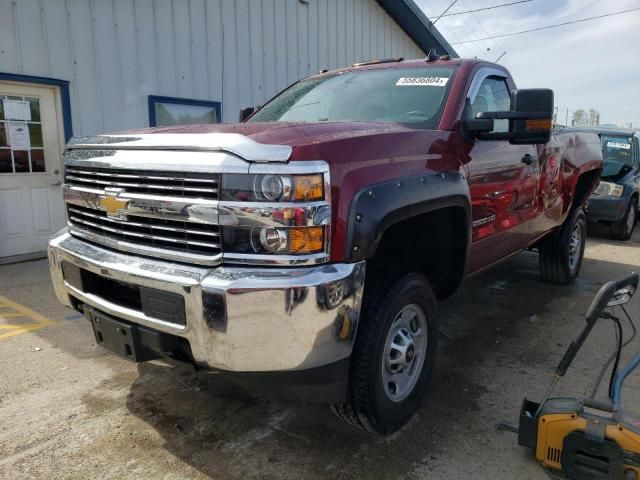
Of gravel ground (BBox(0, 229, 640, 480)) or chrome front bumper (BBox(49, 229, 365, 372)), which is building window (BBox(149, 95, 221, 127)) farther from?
chrome front bumper (BBox(49, 229, 365, 372))

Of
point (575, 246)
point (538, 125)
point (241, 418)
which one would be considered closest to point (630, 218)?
point (575, 246)

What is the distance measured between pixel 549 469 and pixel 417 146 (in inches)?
65.1

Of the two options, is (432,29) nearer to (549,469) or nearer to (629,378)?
(629,378)

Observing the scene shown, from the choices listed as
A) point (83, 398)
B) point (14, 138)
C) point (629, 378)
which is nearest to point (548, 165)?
point (629, 378)

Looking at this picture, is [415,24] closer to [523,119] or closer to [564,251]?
[564,251]

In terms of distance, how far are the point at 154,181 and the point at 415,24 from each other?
11.4 m

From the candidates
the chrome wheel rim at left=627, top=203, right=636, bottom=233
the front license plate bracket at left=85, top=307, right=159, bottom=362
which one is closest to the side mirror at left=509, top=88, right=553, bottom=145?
the front license plate bracket at left=85, top=307, right=159, bottom=362

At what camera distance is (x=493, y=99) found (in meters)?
3.81

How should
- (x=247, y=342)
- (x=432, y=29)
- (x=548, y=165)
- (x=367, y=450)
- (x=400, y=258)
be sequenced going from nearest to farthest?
(x=247, y=342) → (x=367, y=450) → (x=400, y=258) → (x=548, y=165) → (x=432, y=29)

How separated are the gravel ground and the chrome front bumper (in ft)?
1.97

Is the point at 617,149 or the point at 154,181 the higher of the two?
the point at 617,149

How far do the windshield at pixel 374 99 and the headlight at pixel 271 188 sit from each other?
4.29 ft

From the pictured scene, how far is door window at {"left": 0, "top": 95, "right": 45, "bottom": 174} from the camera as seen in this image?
21.2ft

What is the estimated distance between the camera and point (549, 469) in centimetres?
239
